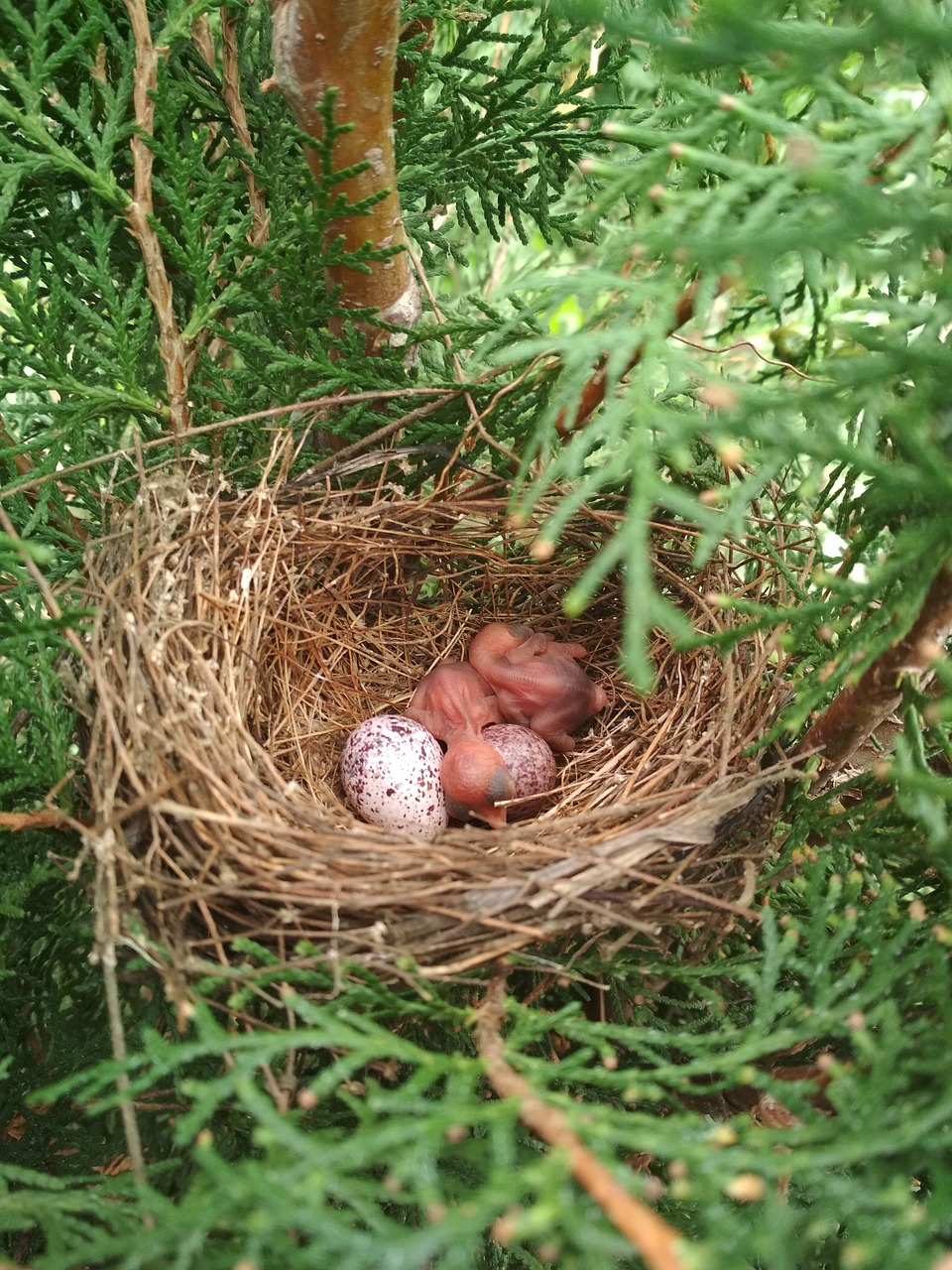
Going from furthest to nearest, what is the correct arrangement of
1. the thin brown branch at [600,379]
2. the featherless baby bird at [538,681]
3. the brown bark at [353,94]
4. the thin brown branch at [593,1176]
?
1. the featherless baby bird at [538,681]
2. the thin brown branch at [600,379]
3. the brown bark at [353,94]
4. the thin brown branch at [593,1176]

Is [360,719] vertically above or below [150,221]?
below

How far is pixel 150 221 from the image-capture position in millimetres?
1391

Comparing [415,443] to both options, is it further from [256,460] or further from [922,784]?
[922,784]

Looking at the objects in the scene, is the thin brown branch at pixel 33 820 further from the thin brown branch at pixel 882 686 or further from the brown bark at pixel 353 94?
the thin brown branch at pixel 882 686

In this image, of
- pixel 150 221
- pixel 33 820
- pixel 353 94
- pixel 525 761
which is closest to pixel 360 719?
pixel 525 761

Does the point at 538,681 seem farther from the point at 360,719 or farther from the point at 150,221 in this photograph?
the point at 150,221

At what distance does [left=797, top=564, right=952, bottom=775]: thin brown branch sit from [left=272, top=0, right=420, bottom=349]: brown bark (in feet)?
3.01

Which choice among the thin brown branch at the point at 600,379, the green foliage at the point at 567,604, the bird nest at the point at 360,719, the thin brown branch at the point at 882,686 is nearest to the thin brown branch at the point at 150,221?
the green foliage at the point at 567,604

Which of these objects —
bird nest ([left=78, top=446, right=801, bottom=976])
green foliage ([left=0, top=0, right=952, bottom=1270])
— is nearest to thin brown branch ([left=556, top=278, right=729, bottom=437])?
green foliage ([left=0, top=0, right=952, bottom=1270])

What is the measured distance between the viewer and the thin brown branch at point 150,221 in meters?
1.38

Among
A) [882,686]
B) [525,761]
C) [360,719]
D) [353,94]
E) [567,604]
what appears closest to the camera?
[567,604]

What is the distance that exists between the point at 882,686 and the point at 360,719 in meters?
1.04

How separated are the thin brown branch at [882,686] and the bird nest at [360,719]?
98mm

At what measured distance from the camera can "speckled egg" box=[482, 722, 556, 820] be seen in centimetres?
175
